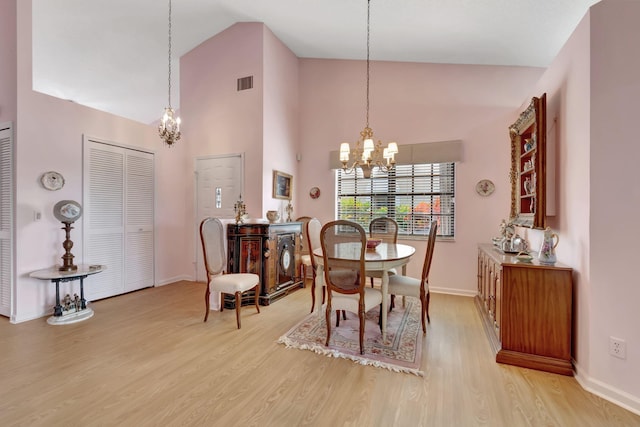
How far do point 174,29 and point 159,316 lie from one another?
4237mm

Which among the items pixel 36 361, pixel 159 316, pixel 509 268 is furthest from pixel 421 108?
pixel 36 361

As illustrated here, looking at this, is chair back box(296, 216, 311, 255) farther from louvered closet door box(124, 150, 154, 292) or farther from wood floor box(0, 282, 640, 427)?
louvered closet door box(124, 150, 154, 292)

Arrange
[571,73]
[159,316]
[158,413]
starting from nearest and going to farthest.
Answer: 1. [158,413]
2. [571,73]
3. [159,316]

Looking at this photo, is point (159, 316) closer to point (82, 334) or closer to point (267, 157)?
point (82, 334)

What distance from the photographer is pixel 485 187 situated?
4.09 meters

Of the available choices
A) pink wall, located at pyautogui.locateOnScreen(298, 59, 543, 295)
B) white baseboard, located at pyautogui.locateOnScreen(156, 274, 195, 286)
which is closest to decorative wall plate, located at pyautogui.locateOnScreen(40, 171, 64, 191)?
white baseboard, located at pyautogui.locateOnScreen(156, 274, 195, 286)

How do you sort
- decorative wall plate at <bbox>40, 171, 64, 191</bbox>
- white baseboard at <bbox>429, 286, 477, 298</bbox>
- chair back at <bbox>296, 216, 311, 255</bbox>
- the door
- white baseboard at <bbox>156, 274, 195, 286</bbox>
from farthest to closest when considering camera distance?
chair back at <bbox>296, 216, 311, 255</bbox> < white baseboard at <bbox>156, 274, 195, 286</bbox> < the door < white baseboard at <bbox>429, 286, 477, 298</bbox> < decorative wall plate at <bbox>40, 171, 64, 191</bbox>

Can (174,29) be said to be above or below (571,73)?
above

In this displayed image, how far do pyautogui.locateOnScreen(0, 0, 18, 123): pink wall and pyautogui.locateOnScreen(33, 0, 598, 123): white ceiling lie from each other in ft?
2.58

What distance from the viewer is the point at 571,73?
7.47 feet

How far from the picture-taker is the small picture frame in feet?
15.1

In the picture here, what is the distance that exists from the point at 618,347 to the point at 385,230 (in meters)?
2.54

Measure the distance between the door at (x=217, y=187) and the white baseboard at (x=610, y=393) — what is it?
4280 millimetres

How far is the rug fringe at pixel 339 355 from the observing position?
7.22ft
